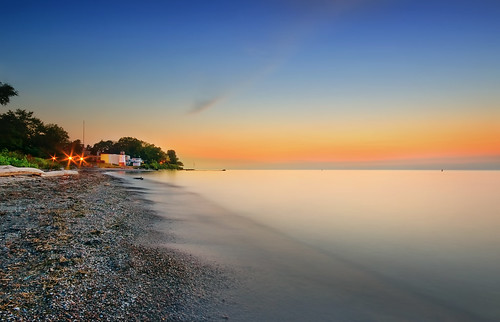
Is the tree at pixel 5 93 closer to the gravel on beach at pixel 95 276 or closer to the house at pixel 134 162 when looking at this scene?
the gravel on beach at pixel 95 276

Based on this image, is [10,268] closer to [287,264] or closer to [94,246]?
[94,246]

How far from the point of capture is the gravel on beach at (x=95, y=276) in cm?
505

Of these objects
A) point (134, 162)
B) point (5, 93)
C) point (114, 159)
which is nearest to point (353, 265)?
point (5, 93)

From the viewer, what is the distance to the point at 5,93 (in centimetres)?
4728

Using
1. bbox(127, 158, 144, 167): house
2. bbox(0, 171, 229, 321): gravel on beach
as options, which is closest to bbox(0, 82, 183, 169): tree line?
bbox(0, 171, 229, 321): gravel on beach

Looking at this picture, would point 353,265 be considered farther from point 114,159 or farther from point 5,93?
point 114,159

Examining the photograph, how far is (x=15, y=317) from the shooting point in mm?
4445

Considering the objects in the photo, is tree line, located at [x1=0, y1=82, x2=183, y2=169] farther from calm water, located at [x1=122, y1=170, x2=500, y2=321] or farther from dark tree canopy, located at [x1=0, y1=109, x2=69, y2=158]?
calm water, located at [x1=122, y1=170, x2=500, y2=321]

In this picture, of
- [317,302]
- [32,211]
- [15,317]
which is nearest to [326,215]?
[317,302]

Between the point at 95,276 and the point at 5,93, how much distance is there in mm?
58901

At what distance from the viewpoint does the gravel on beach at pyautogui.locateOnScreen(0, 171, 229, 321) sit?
5.05 meters

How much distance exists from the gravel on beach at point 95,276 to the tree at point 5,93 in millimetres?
50504

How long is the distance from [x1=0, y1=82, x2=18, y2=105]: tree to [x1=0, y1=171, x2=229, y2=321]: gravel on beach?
5050 centimetres

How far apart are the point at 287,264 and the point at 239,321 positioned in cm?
497
